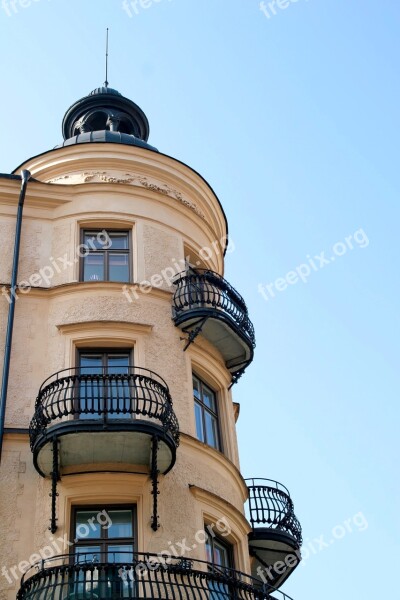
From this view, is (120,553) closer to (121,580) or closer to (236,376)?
(121,580)

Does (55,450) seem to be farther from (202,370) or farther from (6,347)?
(202,370)

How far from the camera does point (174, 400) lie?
17000 millimetres

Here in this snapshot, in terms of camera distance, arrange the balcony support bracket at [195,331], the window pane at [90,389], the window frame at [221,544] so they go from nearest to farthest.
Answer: the window pane at [90,389] → the window frame at [221,544] → the balcony support bracket at [195,331]

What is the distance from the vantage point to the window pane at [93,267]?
1908 cm

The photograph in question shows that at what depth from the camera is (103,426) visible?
14602 mm

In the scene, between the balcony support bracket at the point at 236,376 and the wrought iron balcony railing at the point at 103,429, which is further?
the balcony support bracket at the point at 236,376

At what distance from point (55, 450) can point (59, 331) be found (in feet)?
11.2

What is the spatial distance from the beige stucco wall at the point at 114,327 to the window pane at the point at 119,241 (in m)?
0.27

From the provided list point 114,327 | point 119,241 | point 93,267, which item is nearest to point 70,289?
point 93,267

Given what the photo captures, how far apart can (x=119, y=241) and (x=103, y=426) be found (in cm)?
643

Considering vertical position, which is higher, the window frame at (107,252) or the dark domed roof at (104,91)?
the dark domed roof at (104,91)

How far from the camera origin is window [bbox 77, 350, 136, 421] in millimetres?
15094

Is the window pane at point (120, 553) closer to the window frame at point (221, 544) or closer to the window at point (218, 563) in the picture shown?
the window at point (218, 563)

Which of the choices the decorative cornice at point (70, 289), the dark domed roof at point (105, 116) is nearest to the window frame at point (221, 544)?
the decorative cornice at point (70, 289)
